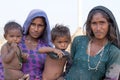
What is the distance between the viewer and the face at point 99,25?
13.0 ft

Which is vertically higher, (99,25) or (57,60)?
(99,25)

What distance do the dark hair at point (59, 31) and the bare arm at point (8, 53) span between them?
494 millimetres

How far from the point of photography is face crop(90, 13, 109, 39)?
3.95m

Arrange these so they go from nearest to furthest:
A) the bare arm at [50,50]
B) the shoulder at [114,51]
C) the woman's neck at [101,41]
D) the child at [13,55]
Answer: the shoulder at [114,51] → the woman's neck at [101,41] → the bare arm at [50,50] → the child at [13,55]

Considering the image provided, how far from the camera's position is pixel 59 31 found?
4469 mm

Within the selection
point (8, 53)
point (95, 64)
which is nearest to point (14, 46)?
point (8, 53)

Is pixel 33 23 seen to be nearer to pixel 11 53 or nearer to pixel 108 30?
pixel 11 53

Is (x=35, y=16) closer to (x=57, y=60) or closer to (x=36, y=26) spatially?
(x=36, y=26)

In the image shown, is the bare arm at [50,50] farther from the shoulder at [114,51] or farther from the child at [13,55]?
the shoulder at [114,51]

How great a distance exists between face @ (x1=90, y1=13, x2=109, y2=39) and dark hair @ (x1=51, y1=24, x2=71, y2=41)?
539mm

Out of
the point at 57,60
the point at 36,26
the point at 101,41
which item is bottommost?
the point at 57,60

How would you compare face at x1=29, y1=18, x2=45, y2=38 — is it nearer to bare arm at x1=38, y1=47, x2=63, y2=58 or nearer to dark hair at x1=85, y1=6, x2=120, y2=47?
bare arm at x1=38, y1=47, x2=63, y2=58

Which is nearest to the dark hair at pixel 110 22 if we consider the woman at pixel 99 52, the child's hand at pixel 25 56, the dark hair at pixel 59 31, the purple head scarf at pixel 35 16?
the woman at pixel 99 52

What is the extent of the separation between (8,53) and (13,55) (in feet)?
0.21
